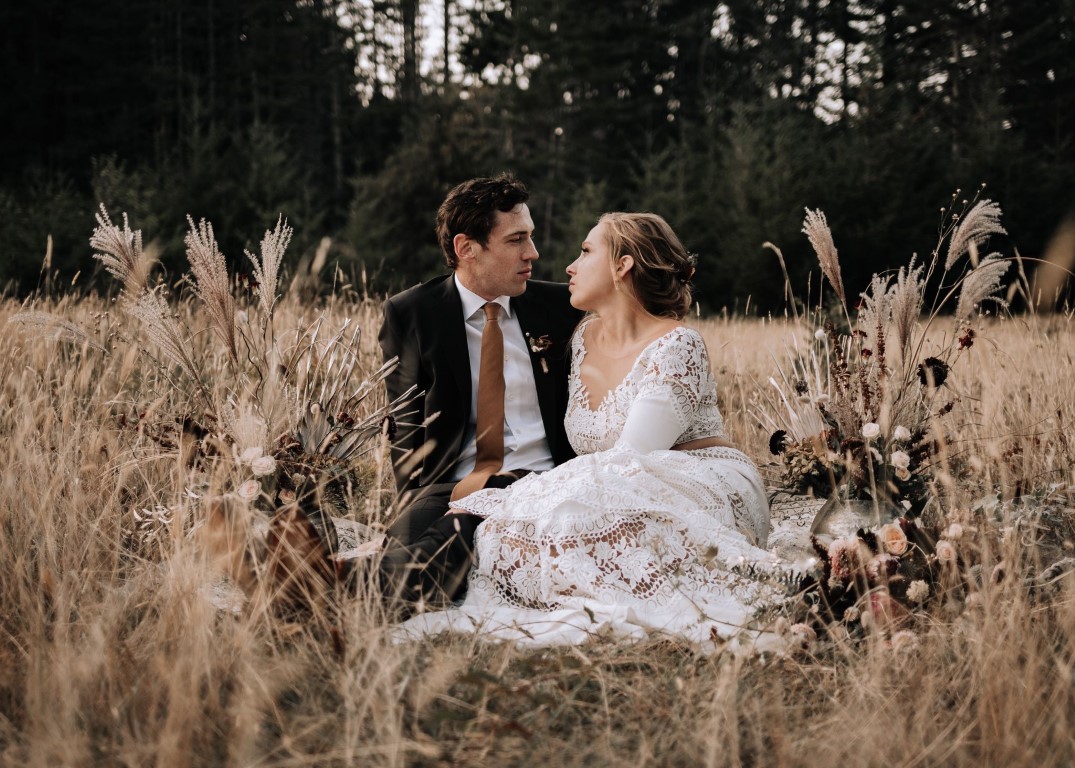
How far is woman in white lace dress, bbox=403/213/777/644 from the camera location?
2.58 m

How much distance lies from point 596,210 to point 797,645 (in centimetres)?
1597

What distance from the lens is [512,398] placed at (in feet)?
12.1

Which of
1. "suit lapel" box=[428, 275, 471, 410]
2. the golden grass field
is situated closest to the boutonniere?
"suit lapel" box=[428, 275, 471, 410]

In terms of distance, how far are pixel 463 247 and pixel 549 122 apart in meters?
18.0

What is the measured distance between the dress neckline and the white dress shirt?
0.27m

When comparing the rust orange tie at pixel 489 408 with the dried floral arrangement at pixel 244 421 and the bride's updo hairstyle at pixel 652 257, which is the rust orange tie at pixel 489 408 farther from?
Answer: the bride's updo hairstyle at pixel 652 257

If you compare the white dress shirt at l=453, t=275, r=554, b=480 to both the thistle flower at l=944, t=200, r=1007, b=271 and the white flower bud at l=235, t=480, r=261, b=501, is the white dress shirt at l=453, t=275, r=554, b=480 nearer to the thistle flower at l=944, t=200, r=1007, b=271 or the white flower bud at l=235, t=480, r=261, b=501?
the white flower bud at l=235, t=480, r=261, b=501

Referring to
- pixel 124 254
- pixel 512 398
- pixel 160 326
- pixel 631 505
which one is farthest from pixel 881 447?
pixel 124 254

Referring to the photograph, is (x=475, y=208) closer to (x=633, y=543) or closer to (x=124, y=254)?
(x=124, y=254)

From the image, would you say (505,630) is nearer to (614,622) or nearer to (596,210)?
(614,622)

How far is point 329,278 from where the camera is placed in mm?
14008

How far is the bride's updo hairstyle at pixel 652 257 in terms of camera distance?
3.33 metres

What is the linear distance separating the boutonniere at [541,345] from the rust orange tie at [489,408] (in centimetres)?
13

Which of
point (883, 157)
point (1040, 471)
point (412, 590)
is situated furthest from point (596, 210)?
point (412, 590)
